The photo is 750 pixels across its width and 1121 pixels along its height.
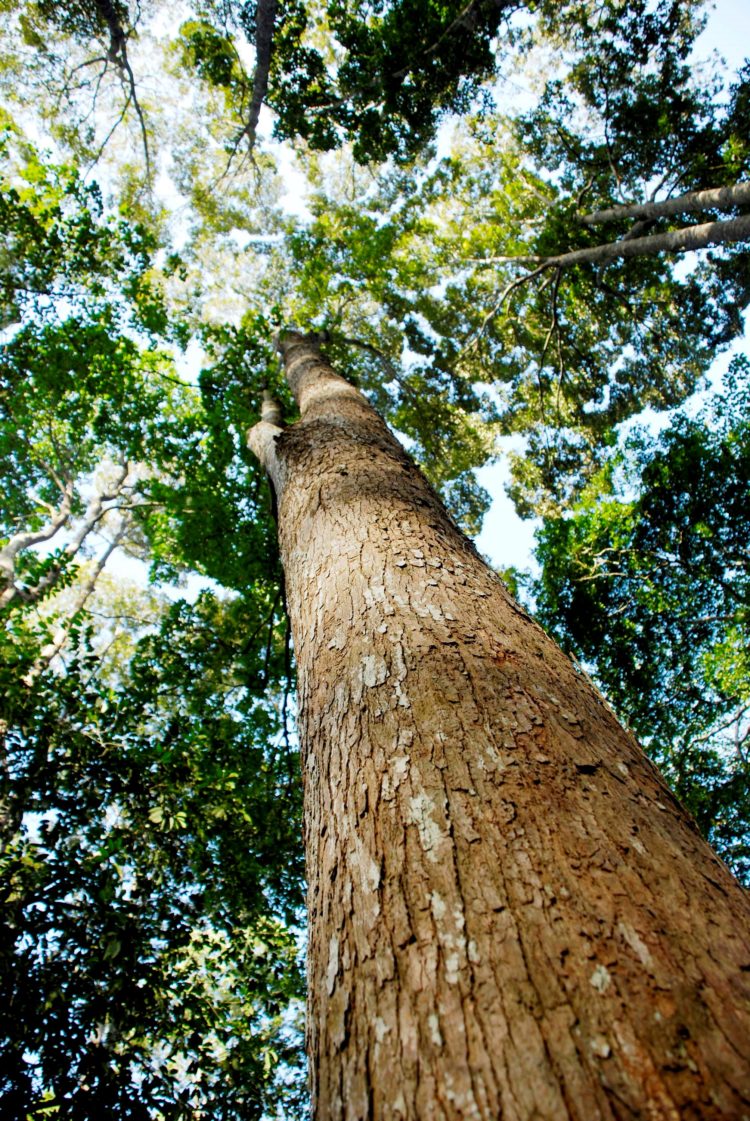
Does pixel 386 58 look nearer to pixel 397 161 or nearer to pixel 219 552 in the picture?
pixel 397 161

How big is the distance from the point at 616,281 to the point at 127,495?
48.5ft

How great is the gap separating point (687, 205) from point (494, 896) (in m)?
10.5

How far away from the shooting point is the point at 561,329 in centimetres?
1177

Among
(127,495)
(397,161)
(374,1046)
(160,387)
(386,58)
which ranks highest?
(127,495)

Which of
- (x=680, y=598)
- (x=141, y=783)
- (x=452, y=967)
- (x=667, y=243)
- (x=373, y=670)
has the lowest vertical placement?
(x=452, y=967)

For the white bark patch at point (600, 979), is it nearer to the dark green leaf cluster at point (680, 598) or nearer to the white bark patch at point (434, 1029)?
the white bark patch at point (434, 1029)

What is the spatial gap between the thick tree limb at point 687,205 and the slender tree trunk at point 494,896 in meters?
8.89

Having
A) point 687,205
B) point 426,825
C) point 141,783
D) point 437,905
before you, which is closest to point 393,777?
point 426,825

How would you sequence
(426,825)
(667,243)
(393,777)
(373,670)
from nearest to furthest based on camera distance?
1. (426,825)
2. (393,777)
3. (373,670)
4. (667,243)

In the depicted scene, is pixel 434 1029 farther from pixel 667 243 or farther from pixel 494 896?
pixel 667 243

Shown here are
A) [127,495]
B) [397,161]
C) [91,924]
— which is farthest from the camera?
[127,495]

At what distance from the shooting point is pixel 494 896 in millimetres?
811

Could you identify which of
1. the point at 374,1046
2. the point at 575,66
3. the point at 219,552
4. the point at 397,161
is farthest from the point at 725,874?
the point at 575,66

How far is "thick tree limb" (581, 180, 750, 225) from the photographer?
7.23m
